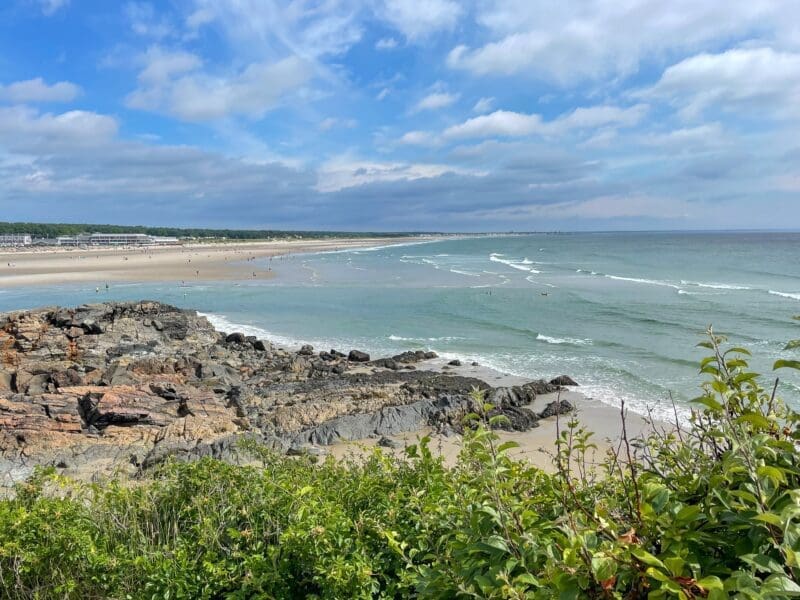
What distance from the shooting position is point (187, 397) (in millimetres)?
15852

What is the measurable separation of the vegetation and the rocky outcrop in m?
2.58

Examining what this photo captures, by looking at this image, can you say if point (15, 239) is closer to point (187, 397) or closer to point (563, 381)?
point (187, 397)

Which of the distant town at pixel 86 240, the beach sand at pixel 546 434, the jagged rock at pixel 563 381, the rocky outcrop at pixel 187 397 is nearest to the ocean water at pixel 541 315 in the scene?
the jagged rock at pixel 563 381

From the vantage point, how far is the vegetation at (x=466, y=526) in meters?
1.87

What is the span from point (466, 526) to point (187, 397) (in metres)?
14.8

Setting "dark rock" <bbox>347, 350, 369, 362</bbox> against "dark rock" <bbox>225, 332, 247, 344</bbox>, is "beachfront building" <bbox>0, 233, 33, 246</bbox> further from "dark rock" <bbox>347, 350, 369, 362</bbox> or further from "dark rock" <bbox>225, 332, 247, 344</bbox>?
"dark rock" <bbox>347, 350, 369, 362</bbox>

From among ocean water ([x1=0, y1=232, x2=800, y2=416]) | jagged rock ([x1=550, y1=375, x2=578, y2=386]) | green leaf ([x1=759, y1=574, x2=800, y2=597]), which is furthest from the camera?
ocean water ([x1=0, y1=232, x2=800, y2=416])

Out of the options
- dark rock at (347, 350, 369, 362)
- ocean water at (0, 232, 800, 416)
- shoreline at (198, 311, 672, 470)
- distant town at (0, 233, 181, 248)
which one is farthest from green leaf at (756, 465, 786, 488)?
distant town at (0, 233, 181, 248)

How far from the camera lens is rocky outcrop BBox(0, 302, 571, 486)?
12414 millimetres

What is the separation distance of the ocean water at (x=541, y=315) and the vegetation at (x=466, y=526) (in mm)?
8836

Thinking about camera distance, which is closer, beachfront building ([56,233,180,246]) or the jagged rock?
the jagged rock

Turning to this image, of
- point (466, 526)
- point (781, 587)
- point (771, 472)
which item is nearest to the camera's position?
point (781, 587)

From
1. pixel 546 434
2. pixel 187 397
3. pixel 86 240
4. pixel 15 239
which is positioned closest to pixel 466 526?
pixel 546 434

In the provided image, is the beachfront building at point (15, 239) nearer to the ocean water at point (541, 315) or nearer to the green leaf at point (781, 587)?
the ocean water at point (541, 315)
